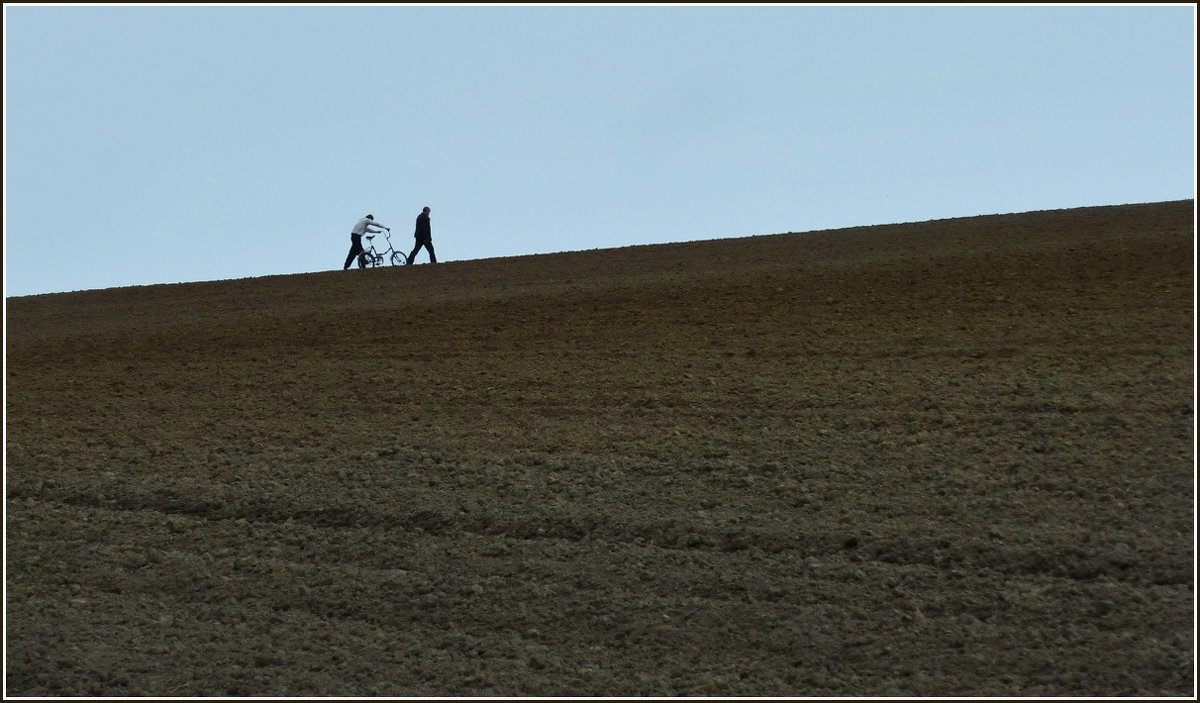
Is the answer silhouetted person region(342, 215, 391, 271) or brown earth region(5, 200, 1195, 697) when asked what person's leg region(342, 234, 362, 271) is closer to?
silhouetted person region(342, 215, 391, 271)

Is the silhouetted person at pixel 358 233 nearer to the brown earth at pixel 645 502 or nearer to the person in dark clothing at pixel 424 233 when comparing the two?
the person in dark clothing at pixel 424 233

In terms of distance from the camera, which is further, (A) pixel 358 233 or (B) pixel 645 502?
(A) pixel 358 233

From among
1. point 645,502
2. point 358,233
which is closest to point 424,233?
point 358,233

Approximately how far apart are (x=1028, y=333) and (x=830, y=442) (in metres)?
3.44

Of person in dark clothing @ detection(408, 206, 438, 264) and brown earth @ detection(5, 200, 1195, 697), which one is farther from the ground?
person in dark clothing @ detection(408, 206, 438, 264)

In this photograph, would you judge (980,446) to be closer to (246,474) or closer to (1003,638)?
(1003,638)

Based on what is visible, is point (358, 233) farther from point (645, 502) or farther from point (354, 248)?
point (645, 502)

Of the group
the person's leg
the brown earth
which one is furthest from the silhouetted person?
the brown earth

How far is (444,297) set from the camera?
15594 mm

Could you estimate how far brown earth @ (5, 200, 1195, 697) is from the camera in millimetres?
5199

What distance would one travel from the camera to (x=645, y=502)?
22.7ft

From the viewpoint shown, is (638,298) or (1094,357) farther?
(638,298)

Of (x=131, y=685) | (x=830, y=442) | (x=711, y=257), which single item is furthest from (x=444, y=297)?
(x=131, y=685)

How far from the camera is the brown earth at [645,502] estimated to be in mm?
5199
